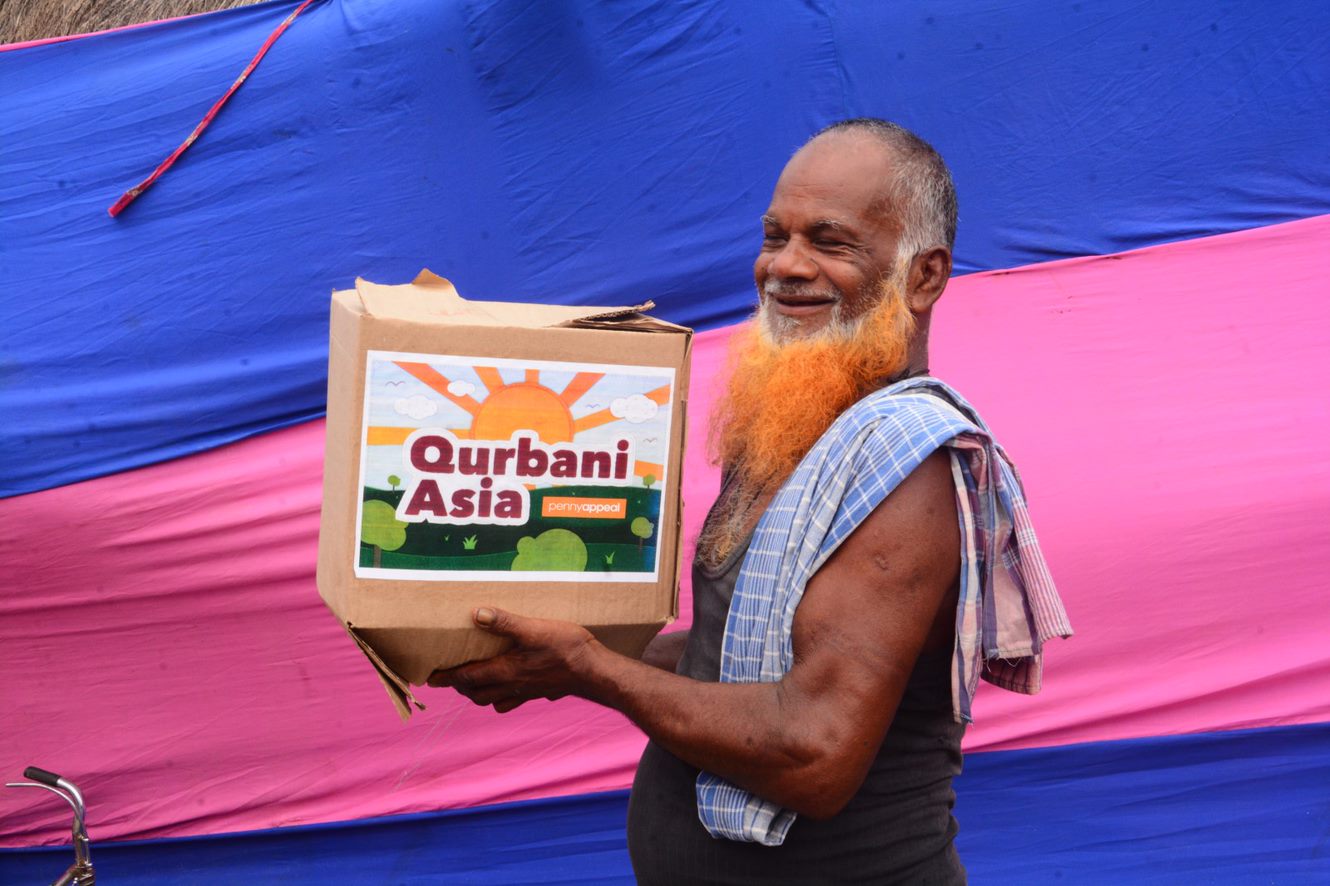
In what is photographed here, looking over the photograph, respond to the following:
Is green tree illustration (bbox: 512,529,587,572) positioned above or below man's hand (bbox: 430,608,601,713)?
above

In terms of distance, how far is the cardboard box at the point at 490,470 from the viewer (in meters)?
1.45

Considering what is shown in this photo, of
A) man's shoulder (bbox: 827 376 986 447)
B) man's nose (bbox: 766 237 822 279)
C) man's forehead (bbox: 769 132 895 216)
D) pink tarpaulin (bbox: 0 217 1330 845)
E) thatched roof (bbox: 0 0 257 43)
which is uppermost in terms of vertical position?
thatched roof (bbox: 0 0 257 43)

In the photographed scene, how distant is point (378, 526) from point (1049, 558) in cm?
178

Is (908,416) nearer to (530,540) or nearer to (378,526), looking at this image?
(530,540)

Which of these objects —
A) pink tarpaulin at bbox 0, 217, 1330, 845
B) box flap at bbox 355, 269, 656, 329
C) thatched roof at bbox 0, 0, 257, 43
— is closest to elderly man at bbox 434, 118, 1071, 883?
box flap at bbox 355, 269, 656, 329

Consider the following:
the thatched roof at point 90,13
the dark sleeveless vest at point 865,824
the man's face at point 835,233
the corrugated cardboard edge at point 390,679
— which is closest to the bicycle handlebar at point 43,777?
the corrugated cardboard edge at point 390,679

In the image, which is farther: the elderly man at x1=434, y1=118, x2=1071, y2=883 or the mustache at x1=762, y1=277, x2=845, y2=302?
the mustache at x1=762, y1=277, x2=845, y2=302

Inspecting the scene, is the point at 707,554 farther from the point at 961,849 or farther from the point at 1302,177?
the point at 1302,177

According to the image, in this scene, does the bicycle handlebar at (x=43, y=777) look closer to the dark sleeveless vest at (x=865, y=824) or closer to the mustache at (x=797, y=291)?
the dark sleeveless vest at (x=865, y=824)

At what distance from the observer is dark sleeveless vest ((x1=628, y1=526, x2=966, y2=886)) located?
158 cm

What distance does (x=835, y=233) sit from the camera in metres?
1.70

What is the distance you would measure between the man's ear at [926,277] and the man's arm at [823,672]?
34cm

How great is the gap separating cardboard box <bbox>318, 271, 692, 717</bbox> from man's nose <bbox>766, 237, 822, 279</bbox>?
24 cm

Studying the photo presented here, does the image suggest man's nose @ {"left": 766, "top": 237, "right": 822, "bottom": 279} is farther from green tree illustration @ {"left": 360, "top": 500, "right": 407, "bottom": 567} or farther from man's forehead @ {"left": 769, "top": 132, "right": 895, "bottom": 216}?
green tree illustration @ {"left": 360, "top": 500, "right": 407, "bottom": 567}
